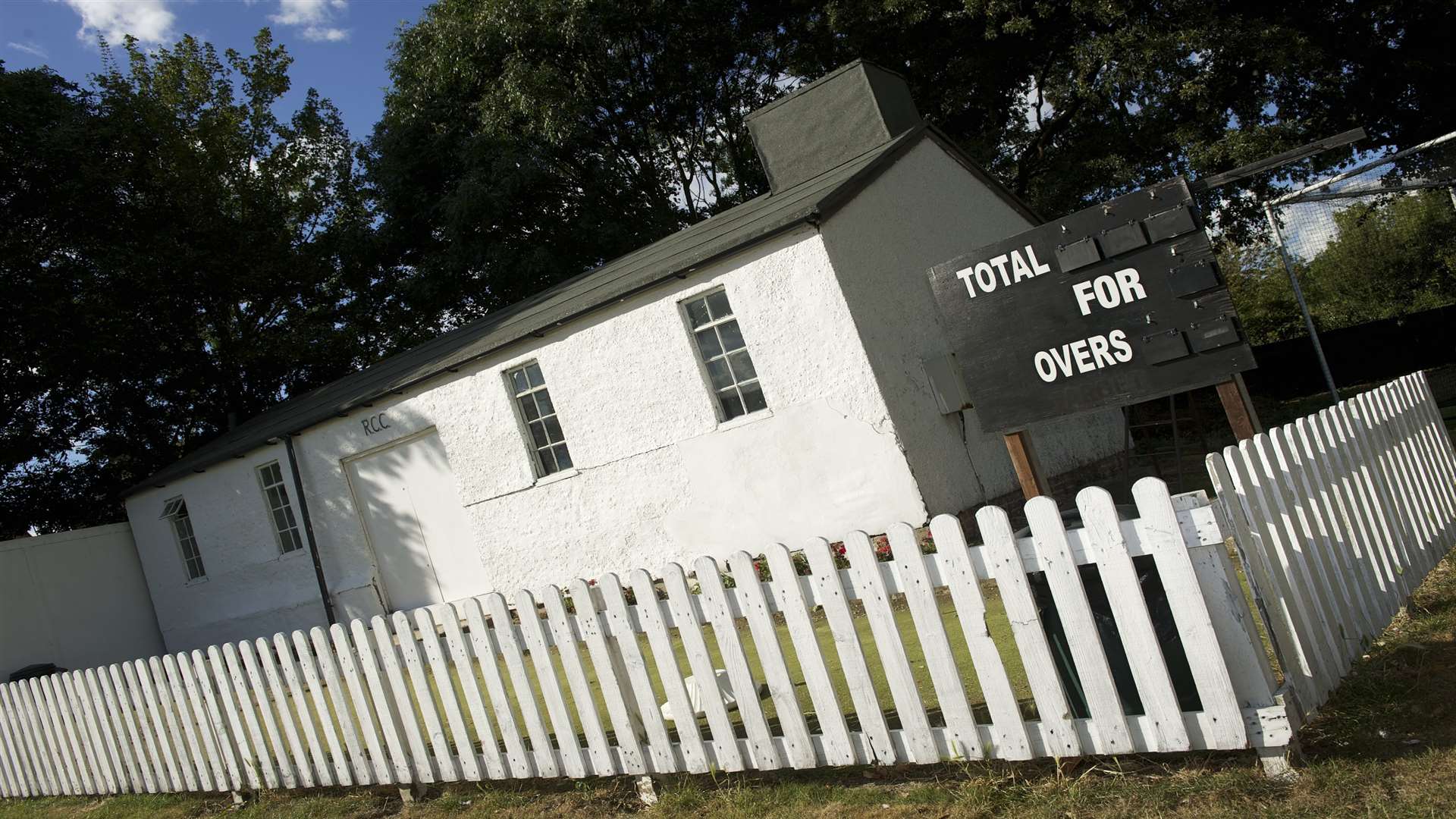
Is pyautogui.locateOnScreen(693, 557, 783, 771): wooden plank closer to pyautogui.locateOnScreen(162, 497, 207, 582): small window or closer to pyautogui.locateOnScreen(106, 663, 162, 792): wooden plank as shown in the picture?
pyautogui.locateOnScreen(106, 663, 162, 792): wooden plank

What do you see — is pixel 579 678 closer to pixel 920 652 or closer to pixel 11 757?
pixel 920 652

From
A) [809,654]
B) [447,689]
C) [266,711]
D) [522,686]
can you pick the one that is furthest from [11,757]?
[809,654]

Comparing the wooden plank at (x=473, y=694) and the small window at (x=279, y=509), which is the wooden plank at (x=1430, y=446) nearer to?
the wooden plank at (x=473, y=694)

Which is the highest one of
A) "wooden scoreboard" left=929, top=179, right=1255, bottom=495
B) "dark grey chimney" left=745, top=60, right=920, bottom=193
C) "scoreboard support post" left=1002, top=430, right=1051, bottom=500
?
"dark grey chimney" left=745, top=60, right=920, bottom=193

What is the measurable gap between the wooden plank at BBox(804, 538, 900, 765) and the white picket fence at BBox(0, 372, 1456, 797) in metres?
0.01

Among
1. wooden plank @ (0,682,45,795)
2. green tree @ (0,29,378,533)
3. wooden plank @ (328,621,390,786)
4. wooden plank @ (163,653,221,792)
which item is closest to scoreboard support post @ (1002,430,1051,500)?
wooden plank @ (328,621,390,786)

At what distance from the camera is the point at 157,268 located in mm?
20359

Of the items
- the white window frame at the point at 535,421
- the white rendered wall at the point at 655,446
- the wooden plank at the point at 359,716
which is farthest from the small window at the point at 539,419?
the wooden plank at the point at 359,716

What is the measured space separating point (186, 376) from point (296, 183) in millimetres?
6412

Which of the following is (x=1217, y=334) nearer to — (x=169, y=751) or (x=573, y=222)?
(x=169, y=751)

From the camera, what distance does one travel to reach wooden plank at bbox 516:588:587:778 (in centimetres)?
466

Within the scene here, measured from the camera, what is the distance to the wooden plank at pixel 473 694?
4.95 m

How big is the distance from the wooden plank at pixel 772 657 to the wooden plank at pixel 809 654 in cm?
2

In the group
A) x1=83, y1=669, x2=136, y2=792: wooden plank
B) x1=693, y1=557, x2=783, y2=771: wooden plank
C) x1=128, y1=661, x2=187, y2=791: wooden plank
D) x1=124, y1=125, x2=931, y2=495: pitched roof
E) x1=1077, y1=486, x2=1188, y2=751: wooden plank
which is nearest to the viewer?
x1=1077, y1=486, x2=1188, y2=751: wooden plank
